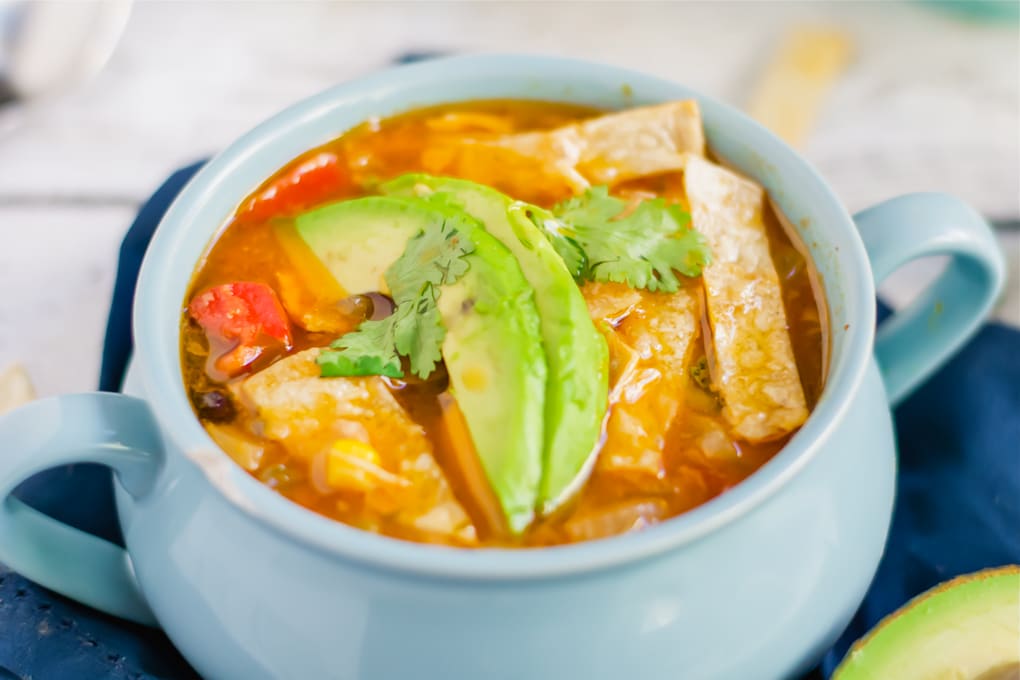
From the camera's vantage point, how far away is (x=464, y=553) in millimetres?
1149

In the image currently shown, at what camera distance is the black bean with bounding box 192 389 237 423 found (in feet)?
4.66

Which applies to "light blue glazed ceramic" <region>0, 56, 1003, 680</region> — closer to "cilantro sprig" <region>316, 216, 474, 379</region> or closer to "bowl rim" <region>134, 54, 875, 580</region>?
"bowl rim" <region>134, 54, 875, 580</region>

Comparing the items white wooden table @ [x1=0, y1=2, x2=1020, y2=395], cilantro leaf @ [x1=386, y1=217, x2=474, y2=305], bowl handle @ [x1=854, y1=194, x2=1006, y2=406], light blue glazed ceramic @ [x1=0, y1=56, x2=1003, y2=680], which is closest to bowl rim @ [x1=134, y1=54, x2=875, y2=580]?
light blue glazed ceramic @ [x1=0, y1=56, x2=1003, y2=680]

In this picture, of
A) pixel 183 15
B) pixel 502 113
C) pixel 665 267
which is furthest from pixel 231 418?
pixel 183 15

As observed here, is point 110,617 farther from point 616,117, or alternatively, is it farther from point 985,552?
point 985,552

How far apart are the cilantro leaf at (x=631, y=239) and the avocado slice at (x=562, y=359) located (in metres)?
0.08

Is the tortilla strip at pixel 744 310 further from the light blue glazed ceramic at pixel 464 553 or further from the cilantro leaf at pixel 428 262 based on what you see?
the cilantro leaf at pixel 428 262

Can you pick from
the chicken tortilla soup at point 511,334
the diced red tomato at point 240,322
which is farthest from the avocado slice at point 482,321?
the diced red tomato at point 240,322

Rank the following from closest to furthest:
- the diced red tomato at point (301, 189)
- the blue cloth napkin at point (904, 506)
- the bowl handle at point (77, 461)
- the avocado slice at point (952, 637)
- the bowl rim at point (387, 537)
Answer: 1. the bowl rim at point (387, 537)
2. the bowl handle at point (77, 461)
3. the avocado slice at point (952, 637)
4. the blue cloth napkin at point (904, 506)
5. the diced red tomato at point (301, 189)

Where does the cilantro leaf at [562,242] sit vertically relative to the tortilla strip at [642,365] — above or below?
above

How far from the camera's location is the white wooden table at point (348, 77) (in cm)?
263

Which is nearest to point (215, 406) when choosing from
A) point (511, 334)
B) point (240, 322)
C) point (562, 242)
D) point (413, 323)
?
point (240, 322)

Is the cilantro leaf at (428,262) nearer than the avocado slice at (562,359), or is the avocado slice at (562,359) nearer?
the avocado slice at (562,359)

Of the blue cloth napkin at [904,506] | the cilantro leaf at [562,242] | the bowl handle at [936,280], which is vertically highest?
the cilantro leaf at [562,242]
